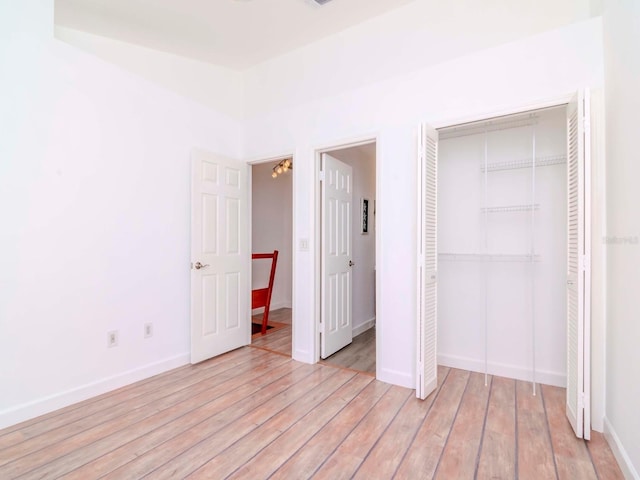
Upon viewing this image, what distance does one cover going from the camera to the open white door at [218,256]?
10.1 feet

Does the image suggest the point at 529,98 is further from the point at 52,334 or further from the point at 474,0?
the point at 52,334

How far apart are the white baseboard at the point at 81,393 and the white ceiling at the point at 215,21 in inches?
108

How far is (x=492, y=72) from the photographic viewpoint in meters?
2.34

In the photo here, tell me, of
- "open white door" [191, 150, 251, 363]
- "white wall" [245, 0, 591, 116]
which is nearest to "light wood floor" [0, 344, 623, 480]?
"open white door" [191, 150, 251, 363]

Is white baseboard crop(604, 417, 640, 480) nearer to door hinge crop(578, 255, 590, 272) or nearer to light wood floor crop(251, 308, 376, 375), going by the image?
door hinge crop(578, 255, 590, 272)

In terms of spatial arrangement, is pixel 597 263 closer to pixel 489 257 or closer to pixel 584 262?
pixel 584 262

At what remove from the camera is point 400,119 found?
8.77ft

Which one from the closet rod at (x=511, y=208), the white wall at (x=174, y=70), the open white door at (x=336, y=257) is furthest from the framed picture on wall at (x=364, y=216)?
the white wall at (x=174, y=70)

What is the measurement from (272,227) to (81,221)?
11.1 feet

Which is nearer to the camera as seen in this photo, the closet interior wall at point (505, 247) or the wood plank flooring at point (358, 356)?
the closet interior wall at point (505, 247)

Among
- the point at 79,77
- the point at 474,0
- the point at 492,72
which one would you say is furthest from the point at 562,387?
the point at 79,77

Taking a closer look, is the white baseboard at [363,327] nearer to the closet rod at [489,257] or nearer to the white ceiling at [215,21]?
the closet rod at [489,257]

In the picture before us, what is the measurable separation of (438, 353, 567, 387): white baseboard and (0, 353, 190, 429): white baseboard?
2549 millimetres

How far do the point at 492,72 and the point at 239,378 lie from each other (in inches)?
124
